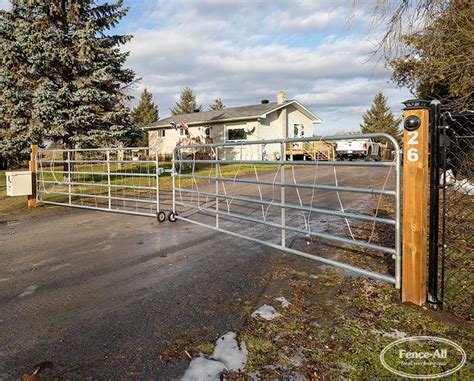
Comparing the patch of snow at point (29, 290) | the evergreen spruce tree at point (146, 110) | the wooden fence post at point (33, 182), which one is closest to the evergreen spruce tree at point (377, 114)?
the evergreen spruce tree at point (146, 110)

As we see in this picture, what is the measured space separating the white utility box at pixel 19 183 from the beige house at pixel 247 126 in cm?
1568

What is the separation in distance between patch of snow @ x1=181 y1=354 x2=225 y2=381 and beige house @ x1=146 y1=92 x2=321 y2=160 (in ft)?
69.6

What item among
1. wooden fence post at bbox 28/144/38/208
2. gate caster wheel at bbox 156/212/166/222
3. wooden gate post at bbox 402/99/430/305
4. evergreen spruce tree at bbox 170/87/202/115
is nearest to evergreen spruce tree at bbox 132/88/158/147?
evergreen spruce tree at bbox 170/87/202/115

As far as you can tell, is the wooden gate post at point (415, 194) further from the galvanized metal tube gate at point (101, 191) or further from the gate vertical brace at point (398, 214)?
the galvanized metal tube gate at point (101, 191)

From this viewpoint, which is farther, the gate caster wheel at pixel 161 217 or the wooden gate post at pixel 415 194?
the gate caster wheel at pixel 161 217

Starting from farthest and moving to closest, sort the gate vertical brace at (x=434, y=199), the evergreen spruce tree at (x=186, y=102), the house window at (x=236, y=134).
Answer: the evergreen spruce tree at (x=186, y=102) → the house window at (x=236, y=134) → the gate vertical brace at (x=434, y=199)

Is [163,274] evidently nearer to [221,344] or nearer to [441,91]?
[221,344]

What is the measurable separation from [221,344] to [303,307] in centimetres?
94

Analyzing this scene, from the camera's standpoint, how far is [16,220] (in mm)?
7707

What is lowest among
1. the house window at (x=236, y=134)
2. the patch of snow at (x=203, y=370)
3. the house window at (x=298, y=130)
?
the patch of snow at (x=203, y=370)

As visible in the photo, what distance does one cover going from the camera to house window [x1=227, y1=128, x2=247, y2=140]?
2573 centimetres

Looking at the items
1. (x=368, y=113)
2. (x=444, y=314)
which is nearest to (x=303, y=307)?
(x=444, y=314)

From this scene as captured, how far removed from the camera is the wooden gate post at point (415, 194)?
2.98 metres

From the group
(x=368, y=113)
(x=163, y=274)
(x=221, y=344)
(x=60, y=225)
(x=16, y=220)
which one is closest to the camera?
(x=221, y=344)
